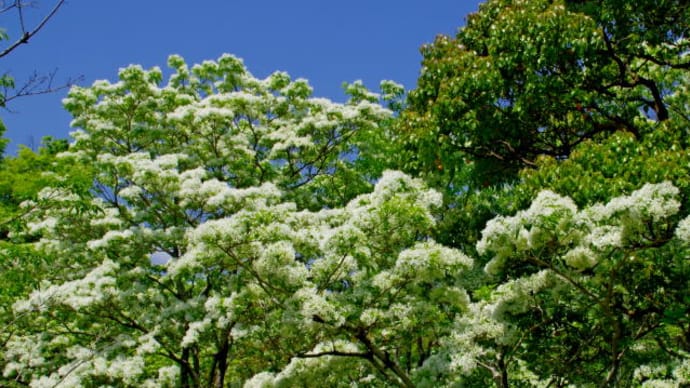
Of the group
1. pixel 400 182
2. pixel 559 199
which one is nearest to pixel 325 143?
pixel 400 182

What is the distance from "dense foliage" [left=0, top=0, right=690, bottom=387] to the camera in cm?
923

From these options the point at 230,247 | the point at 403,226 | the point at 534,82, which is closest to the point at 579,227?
the point at 403,226

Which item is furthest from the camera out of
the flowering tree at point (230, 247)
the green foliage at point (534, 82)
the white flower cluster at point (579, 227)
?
the green foliage at point (534, 82)

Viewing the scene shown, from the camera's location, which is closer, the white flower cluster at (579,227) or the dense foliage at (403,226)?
the white flower cluster at (579,227)

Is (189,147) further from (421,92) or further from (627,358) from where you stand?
(627,358)

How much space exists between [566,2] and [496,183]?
14.1 feet

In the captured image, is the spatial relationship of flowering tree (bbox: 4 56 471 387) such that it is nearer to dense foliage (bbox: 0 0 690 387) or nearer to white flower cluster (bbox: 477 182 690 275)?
dense foliage (bbox: 0 0 690 387)

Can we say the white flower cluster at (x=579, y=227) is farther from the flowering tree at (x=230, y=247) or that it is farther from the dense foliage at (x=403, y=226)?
the flowering tree at (x=230, y=247)

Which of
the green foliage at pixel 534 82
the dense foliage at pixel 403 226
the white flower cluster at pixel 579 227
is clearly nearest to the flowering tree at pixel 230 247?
the dense foliage at pixel 403 226

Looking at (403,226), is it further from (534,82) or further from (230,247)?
(534,82)

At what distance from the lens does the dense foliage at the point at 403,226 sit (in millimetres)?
9227

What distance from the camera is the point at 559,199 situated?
8.38m

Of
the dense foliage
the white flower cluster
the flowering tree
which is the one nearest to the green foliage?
the dense foliage

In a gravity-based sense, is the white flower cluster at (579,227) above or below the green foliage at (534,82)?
below
